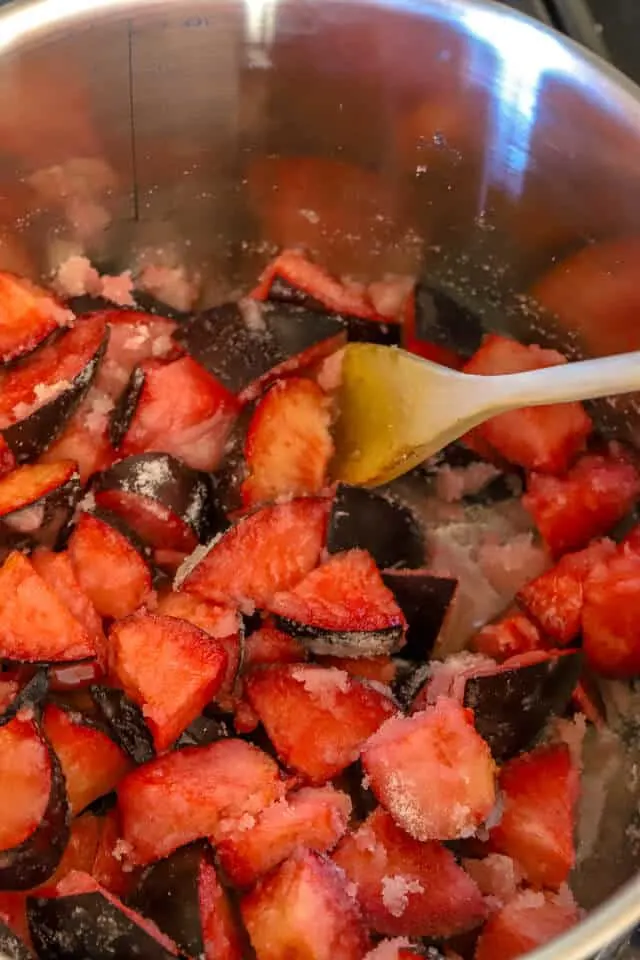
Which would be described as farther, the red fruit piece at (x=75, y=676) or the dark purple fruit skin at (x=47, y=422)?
the dark purple fruit skin at (x=47, y=422)

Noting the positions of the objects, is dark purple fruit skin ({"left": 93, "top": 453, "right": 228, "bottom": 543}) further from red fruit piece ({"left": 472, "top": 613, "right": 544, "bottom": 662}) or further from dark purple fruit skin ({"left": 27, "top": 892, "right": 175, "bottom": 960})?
dark purple fruit skin ({"left": 27, "top": 892, "right": 175, "bottom": 960})

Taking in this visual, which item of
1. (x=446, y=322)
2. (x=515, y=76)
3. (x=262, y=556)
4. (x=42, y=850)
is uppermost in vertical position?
(x=515, y=76)

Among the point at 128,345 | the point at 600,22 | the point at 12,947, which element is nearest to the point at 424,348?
the point at 128,345

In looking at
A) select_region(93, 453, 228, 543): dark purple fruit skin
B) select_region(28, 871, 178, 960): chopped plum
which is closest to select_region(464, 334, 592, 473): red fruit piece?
select_region(93, 453, 228, 543): dark purple fruit skin

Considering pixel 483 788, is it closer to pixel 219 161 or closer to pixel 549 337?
pixel 549 337

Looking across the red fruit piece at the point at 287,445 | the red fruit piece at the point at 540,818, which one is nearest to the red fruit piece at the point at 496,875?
the red fruit piece at the point at 540,818

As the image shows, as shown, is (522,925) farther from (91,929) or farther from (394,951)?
(91,929)

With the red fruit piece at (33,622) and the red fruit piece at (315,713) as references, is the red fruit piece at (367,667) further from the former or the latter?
the red fruit piece at (33,622)
